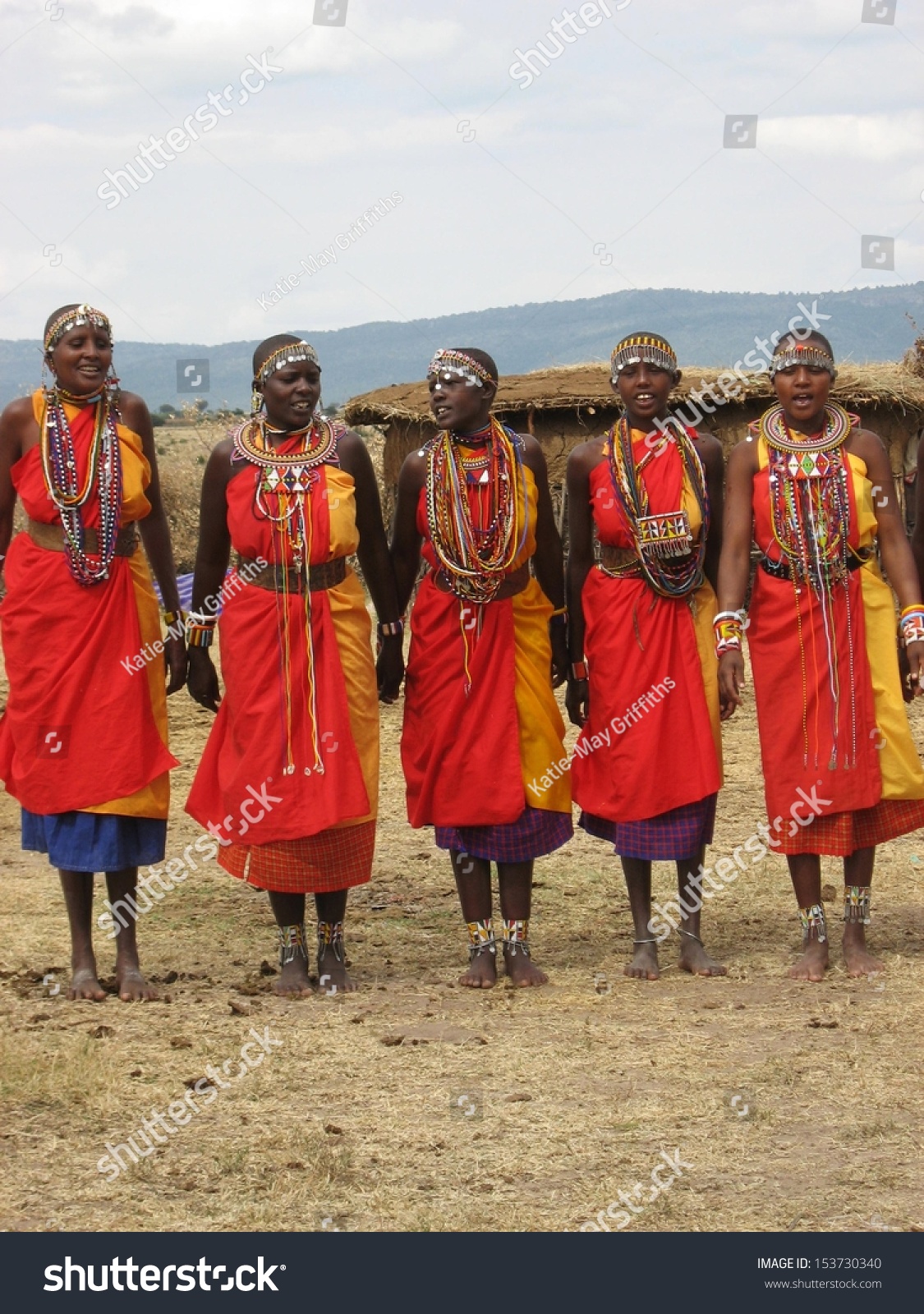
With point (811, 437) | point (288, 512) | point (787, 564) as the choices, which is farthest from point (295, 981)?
point (811, 437)

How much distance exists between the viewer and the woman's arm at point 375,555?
5434 mm

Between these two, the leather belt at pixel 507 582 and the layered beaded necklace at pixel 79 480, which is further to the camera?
the leather belt at pixel 507 582

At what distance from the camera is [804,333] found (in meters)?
5.55

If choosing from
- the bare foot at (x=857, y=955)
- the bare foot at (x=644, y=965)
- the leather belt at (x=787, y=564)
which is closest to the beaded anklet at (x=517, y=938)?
the bare foot at (x=644, y=965)

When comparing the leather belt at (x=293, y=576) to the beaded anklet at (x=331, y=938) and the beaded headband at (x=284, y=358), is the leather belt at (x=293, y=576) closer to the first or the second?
the beaded headband at (x=284, y=358)

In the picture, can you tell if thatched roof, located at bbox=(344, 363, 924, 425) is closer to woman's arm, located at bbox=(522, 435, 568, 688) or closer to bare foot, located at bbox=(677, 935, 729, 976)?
woman's arm, located at bbox=(522, 435, 568, 688)

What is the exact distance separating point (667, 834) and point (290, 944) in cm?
133

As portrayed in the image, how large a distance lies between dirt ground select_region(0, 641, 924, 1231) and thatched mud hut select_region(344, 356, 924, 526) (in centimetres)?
822

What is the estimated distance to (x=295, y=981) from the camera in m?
5.54

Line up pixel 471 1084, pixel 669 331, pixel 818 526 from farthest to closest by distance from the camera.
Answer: pixel 669 331 → pixel 818 526 → pixel 471 1084

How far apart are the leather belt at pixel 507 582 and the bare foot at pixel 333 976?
4.24 feet

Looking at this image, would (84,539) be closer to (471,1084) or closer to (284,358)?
(284,358)

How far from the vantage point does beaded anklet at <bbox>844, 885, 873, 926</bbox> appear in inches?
222
